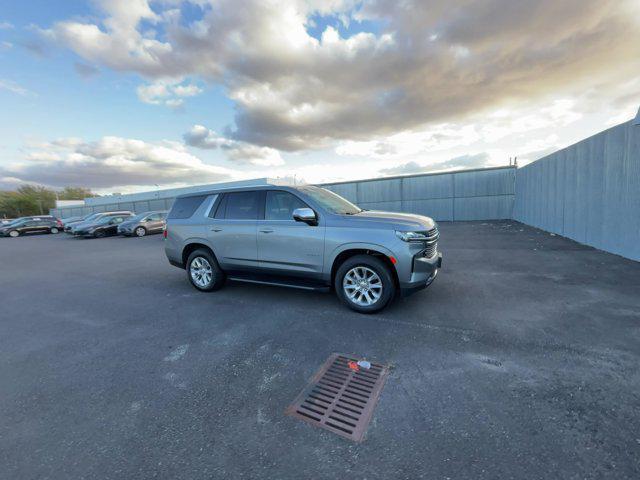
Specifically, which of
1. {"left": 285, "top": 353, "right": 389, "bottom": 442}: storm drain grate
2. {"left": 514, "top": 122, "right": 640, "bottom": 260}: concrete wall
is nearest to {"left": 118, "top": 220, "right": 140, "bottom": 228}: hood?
{"left": 285, "top": 353, "right": 389, "bottom": 442}: storm drain grate

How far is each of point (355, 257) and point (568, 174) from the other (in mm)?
10068

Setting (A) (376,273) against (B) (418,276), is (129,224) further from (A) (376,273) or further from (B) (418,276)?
(B) (418,276)

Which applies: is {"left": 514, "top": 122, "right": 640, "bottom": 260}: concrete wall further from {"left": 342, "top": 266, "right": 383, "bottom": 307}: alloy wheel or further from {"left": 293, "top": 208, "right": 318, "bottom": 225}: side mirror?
{"left": 293, "top": 208, "right": 318, "bottom": 225}: side mirror

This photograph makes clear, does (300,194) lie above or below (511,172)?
below

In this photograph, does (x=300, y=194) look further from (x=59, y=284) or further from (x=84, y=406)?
(x=59, y=284)

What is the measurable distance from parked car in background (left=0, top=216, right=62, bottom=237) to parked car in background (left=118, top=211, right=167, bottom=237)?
1320 centimetres

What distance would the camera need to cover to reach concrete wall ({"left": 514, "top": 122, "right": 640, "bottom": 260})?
6.76 meters

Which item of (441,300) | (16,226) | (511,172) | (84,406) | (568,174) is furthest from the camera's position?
(16,226)

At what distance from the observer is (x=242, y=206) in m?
5.44

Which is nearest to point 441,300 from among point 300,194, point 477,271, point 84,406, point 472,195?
point 477,271

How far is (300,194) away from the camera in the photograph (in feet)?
16.1

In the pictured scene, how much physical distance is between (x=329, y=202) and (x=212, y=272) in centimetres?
271

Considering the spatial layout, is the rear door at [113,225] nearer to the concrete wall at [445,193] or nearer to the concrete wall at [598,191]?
the concrete wall at [445,193]

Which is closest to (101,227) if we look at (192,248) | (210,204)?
(192,248)
